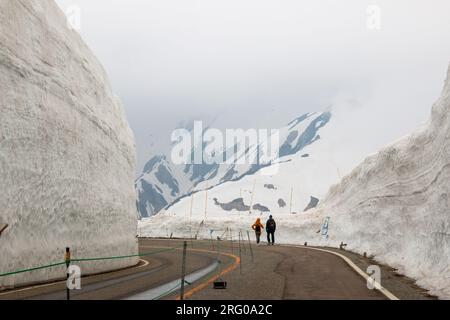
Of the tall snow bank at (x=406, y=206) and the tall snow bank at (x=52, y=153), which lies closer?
the tall snow bank at (x=52, y=153)

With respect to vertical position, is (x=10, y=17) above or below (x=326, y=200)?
above

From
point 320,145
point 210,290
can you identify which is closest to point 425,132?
point 210,290

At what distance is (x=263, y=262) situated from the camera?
1931cm

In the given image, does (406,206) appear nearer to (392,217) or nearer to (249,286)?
(392,217)

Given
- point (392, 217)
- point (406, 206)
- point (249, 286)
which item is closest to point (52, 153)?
point (249, 286)

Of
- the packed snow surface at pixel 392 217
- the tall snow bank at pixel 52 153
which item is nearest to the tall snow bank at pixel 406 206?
the packed snow surface at pixel 392 217

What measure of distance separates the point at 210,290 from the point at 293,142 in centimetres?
19021

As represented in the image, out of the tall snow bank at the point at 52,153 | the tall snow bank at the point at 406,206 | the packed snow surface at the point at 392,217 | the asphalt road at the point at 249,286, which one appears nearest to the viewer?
the asphalt road at the point at 249,286

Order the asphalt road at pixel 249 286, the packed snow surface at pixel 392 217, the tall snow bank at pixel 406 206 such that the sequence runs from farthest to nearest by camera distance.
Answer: the packed snow surface at pixel 392 217 < the tall snow bank at pixel 406 206 < the asphalt road at pixel 249 286

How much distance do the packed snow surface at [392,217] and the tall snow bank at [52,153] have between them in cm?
1049

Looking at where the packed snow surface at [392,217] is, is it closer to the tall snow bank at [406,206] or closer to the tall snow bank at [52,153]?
the tall snow bank at [406,206]

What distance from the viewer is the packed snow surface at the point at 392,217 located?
16.0m

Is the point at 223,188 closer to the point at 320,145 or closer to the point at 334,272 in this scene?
the point at 320,145

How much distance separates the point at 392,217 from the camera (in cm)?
2769
